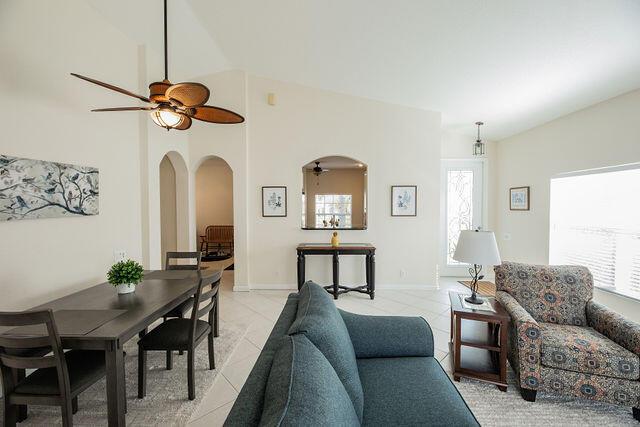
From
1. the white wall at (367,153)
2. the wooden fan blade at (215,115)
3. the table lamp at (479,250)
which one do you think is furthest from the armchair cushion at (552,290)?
the wooden fan blade at (215,115)

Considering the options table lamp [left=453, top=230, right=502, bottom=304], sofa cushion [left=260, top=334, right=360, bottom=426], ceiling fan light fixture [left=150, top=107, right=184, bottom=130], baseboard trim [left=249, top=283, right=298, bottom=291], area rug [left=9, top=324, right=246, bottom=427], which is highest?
ceiling fan light fixture [left=150, top=107, right=184, bottom=130]

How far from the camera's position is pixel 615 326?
205 centimetres

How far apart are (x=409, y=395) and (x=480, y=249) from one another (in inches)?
55.1

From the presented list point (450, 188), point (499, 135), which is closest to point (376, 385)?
point (450, 188)

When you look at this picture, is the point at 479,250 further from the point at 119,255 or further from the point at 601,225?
the point at 119,255

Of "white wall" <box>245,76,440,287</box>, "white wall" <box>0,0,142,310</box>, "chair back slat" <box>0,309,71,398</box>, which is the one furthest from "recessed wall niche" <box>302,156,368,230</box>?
"chair back slat" <box>0,309,71,398</box>

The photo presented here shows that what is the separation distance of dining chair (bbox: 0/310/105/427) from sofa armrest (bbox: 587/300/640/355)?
11.2 feet

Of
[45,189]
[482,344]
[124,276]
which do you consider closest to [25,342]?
[124,276]

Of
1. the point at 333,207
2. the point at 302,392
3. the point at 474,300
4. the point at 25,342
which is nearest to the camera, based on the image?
the point at 302,392

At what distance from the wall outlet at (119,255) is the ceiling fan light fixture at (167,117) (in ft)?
5.49

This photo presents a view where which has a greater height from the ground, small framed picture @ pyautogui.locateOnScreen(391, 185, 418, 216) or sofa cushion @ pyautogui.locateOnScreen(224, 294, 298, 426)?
small framed picture @ pyautogui.locateOnScreen(391, 185, 418, 216)

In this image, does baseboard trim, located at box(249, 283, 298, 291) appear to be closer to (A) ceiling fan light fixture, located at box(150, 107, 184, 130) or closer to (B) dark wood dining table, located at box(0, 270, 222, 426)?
(B) dark wood dining table, located at box(0, 270, 222, 426)

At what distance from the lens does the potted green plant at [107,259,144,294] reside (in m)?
2.21

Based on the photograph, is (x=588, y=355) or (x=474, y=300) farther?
(x=474, y=300)
